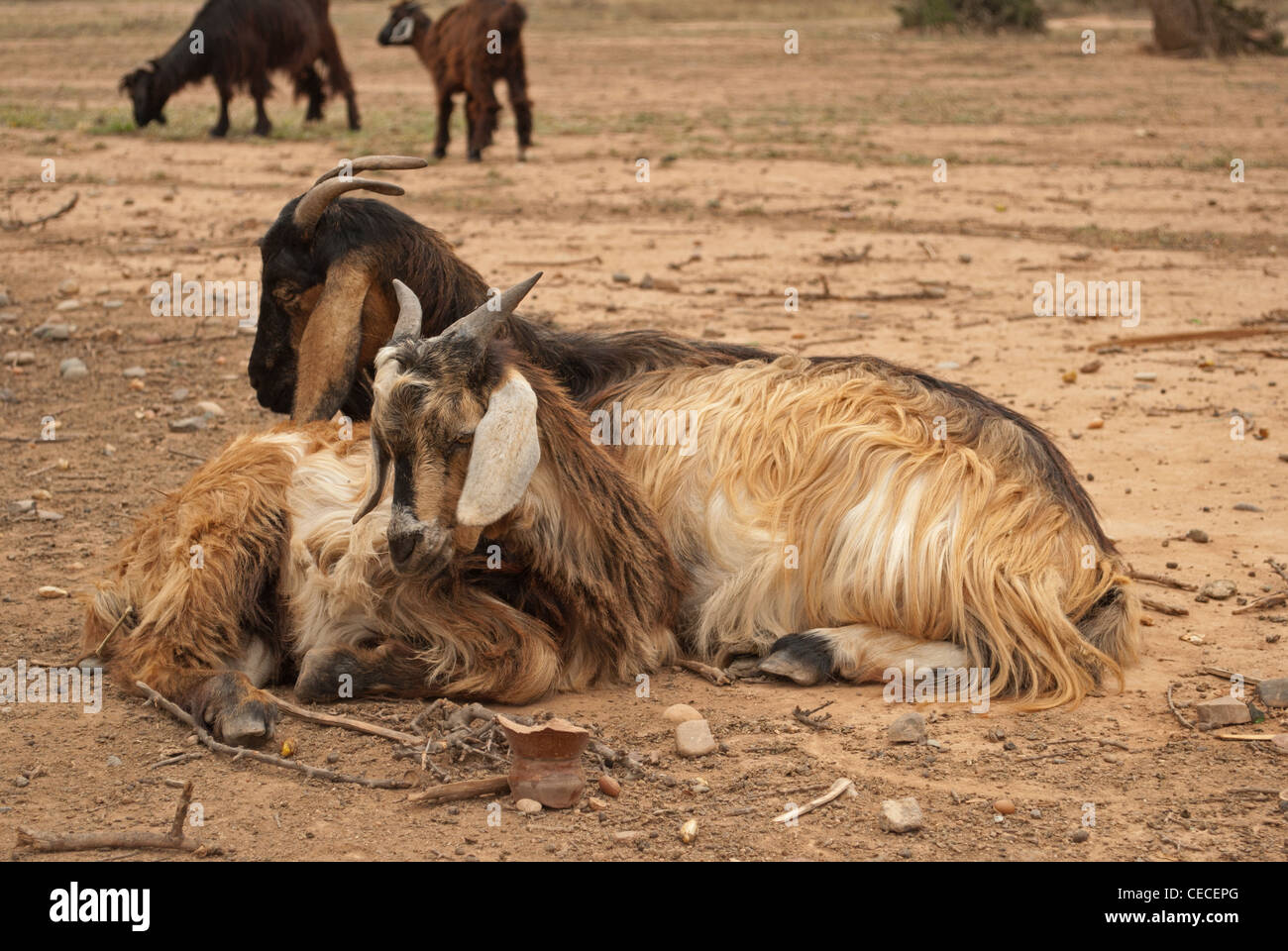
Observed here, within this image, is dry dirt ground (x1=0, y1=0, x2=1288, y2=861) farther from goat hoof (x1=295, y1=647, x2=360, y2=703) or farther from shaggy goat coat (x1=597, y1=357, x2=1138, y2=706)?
shaggy goat coat (x1=597, y1=357, x2=1138, y2=706)

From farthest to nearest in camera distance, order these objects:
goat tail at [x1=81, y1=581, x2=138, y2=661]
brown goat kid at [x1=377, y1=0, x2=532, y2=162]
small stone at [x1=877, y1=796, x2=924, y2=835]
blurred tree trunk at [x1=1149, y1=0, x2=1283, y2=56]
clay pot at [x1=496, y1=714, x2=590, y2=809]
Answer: blurred tree trunk at [x1=1149, y1=0, x2=1283, y2=56]
brown goat kid at [x1=377, y1=0, x2=532, y2=162]
goat tail at [x1=81, y1=581, x2=138, y2=661]
clay pot at [x1=496, y1=714, x2=590, y2=809]
small stone at [x1=877, y1=796, x2=924, y2=835]

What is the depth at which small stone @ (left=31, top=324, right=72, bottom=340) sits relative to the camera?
30.3 feet

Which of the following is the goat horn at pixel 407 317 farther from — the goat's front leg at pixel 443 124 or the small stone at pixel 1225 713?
the goat's front leg at pixel 443 124

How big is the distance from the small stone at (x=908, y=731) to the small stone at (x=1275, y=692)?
1080mm

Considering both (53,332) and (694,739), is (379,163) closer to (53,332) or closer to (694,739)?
(694,739)

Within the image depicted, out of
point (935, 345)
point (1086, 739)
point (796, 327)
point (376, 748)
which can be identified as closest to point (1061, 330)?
point (935, 345)

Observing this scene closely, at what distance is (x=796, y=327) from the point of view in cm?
925

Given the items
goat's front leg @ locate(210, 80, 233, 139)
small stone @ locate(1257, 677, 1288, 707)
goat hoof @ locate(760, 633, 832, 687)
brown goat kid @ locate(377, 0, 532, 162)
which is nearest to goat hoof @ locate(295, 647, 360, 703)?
goat hoof @ locate(760, 633, 832, 687)

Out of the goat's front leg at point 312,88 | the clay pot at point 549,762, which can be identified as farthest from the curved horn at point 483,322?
the goat's front leg at point 312,88

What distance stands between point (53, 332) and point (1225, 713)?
7.30 m

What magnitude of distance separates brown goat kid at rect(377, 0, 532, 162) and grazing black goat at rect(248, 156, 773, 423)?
1029 centimetres

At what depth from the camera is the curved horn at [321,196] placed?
5.27 metres

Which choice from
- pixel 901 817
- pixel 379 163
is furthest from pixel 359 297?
pixel 901 817

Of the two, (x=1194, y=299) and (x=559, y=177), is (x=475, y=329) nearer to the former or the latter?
(x=1194, y=299)
